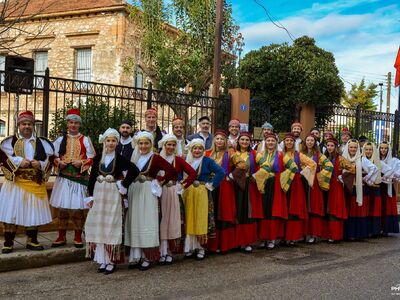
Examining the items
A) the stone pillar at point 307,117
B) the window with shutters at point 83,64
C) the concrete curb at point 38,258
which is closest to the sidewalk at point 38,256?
the concrete curb at point 38,258

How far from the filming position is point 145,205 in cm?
589

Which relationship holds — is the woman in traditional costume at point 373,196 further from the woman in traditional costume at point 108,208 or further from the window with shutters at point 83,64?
the window with shutters at point 83,64

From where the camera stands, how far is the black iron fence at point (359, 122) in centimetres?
1289

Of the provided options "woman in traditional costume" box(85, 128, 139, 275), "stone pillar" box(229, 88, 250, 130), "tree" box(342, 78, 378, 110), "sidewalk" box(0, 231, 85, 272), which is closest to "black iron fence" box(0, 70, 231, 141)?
"stone pillar" box(229, 88, 250, 130)

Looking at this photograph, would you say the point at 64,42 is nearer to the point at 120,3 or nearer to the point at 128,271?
the point at 120,3

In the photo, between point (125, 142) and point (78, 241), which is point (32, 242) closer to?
point (78, 241)

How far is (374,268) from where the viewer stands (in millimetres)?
6418

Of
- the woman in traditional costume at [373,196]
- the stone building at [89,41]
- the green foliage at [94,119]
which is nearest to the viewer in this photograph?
the woman in traditional costume at [373,196]

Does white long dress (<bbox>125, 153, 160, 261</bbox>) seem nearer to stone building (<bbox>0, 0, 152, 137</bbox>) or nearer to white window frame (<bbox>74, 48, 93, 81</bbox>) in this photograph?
stone building (<bbox>0, 0, 152, 137</bbox>)

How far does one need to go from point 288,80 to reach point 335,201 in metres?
5.74

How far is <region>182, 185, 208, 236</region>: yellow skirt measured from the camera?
6453 millimetres

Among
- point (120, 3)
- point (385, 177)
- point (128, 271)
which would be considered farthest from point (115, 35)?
point (128, 271)

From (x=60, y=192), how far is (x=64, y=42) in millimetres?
16222

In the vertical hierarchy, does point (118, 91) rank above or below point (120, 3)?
below
